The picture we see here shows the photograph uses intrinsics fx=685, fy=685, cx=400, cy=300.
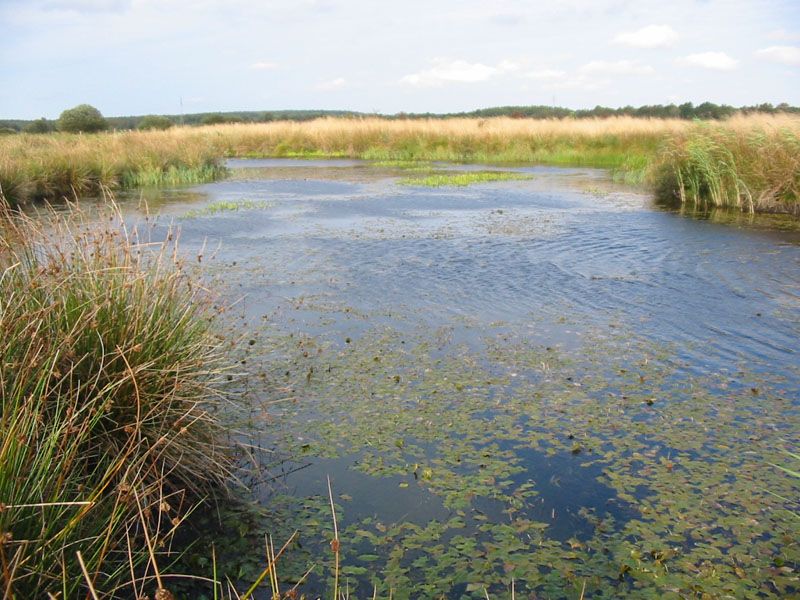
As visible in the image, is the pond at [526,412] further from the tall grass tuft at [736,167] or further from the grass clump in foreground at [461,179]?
the grass clump in foreground at [461,179]

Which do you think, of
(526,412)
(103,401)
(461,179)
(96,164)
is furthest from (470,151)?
(103,401)

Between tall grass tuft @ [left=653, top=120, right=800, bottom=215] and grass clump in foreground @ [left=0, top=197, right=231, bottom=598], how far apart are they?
14.1 metres

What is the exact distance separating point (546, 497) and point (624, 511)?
0.45 m

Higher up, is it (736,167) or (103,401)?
(736,167)

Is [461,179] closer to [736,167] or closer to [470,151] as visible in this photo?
[736,167]

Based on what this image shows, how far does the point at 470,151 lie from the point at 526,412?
29337 mm

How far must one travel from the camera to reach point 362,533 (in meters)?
3.81

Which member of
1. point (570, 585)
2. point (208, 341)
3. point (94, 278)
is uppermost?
point (94, 278)

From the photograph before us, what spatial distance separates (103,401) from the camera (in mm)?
3662

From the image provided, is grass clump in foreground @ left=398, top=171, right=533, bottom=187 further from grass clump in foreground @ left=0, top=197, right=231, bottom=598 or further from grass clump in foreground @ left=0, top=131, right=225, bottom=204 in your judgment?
grass clump in foreground @ left=0, top=197, right=231, bottom=598

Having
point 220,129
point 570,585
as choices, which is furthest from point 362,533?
point 220,129

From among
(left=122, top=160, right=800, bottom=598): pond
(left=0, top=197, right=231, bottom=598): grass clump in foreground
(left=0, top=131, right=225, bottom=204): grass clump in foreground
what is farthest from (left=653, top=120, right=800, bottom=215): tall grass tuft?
(left=0, top=131, right=225, bottom=204): grass clump in foreground

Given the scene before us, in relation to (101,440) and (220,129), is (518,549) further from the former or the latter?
(220,129)

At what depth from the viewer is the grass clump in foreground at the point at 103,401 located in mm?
2877
